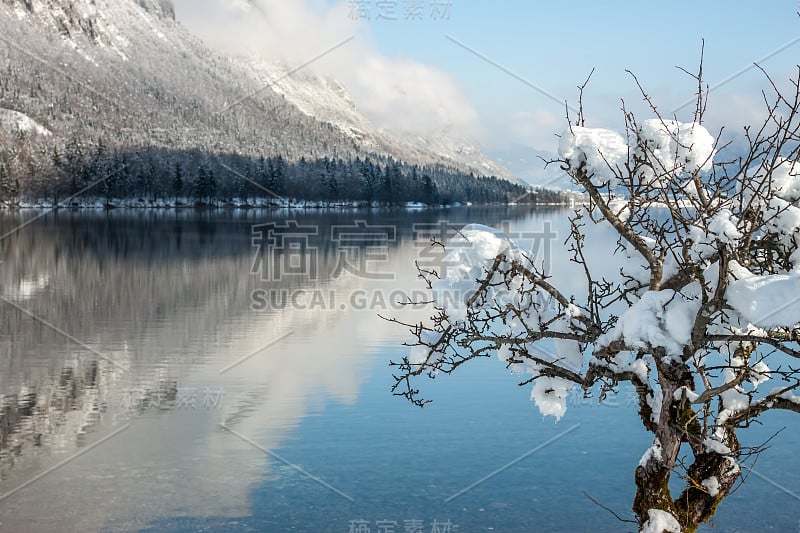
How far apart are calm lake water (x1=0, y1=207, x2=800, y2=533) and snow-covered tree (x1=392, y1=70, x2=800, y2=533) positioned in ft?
11.9

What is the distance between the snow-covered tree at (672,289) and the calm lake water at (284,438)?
363cm

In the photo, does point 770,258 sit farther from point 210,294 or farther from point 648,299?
point 210,294

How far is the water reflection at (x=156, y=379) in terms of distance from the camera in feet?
32.0

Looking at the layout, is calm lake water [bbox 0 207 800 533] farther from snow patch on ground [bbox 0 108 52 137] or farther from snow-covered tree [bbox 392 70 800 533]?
snow patch on ground [bbox 0 108 52 137]

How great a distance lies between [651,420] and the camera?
597 cm

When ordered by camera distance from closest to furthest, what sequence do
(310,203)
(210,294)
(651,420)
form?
1. (651,420)
2. (210,294)
3. (310,203)

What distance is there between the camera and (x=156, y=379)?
50.7 feet

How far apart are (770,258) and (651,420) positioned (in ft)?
4.89

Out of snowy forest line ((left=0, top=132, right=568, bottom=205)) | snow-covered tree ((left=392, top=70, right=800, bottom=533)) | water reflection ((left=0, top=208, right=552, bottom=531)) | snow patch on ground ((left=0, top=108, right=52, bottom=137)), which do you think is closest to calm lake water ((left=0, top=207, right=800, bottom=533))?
water reflection ((left=0, top=208, right=552, bottom=531))

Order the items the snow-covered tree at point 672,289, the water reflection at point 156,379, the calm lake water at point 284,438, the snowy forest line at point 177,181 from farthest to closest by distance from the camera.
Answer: the snowy forest line at point 177,181
the water reflection at point 156,379
the calm lake water at point 284,438
the snow-covered tree at point 672,289

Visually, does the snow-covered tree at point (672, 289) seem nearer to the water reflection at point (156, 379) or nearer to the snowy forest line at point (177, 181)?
the water reflection at point (156, 379)

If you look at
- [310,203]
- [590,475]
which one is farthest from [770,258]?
[310,203]

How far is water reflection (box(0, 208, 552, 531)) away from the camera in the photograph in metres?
9.75

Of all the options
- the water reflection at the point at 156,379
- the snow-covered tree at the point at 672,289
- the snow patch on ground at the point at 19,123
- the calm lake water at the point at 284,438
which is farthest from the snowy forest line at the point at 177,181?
the snow-covered tree at the point at 672,289
